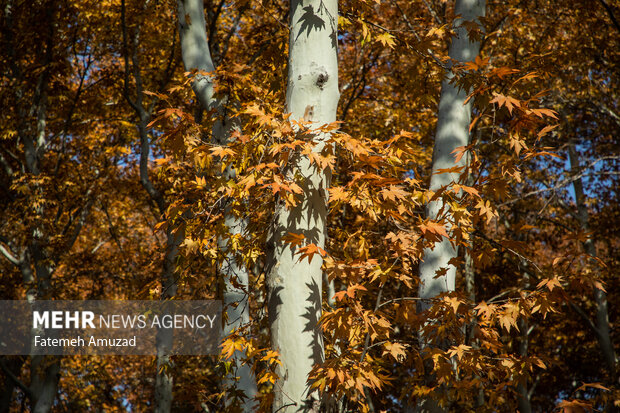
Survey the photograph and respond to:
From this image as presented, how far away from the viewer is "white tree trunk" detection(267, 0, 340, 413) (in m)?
3.14

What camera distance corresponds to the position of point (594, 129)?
45.2ft

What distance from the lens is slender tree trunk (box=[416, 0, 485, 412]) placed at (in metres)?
4.77

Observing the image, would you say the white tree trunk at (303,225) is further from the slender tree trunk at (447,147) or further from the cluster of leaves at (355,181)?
the slender tree trunk at (447,147)

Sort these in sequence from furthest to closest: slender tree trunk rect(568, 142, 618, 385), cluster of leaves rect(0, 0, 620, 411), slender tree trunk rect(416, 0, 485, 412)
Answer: slender tree trunk rect(568, 142, 618, 385) → slender tree trunk rect(416, 0, 485, 412) → cluster of leaves rect(0, 0, 620, 411)

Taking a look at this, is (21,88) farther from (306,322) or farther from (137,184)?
(306,322)

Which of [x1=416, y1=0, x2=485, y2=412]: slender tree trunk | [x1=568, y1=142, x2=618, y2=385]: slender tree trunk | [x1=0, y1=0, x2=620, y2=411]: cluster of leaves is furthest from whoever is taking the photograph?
[x1=568, y1=142, x2=618, y2=385]: slender tree trunk

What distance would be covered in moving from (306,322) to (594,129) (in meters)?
13.2

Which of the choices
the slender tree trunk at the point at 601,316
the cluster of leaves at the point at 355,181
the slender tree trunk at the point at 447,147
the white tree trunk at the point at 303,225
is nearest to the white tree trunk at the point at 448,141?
the slender tree trunk at the point at 447,147

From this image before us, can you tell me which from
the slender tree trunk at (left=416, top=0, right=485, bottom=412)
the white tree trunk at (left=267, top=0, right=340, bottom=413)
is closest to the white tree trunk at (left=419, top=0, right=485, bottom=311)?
the slender tree trunk at (left=416, top=0, right=485, bottom=412)

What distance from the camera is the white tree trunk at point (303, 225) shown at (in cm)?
314

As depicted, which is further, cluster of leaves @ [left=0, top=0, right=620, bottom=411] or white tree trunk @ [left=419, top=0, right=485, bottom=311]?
white tree trunk @ [left=419, top=0, right=485, bottom=311]

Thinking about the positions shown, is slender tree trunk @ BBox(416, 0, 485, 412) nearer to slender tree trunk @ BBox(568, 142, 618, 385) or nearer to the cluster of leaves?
the cluster of leaves

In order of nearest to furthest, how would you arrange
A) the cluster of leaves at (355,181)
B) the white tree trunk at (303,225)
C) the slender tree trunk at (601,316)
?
the white tree trunk at (303,225) → the cluster of leaves at (355,181) → the slender tree trunk at (601,316)

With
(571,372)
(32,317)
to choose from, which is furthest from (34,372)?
(571,372)
